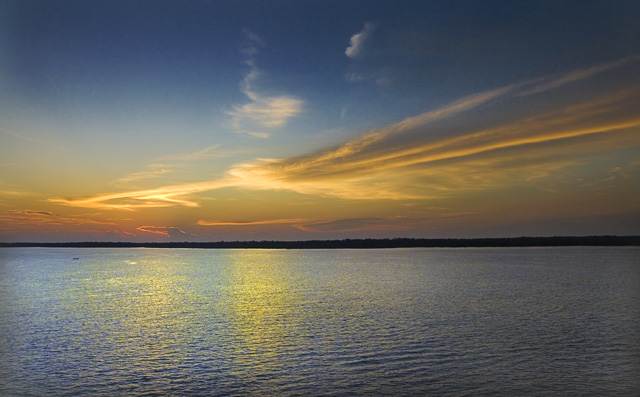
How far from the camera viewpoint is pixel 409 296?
180 ft

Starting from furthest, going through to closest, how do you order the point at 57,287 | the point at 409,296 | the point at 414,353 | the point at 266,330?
the point at 57,287, the point at 409,296, the point at 266,330, the point at 414,353

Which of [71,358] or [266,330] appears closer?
[71,358]

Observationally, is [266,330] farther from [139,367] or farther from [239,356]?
[139,367]

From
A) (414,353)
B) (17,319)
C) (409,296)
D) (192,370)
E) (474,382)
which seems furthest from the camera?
(409,296)

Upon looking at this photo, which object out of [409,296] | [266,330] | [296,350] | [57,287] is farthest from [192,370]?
[57,287]

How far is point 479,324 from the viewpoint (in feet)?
120

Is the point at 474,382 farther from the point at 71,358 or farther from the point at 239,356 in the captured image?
the point at 71,358

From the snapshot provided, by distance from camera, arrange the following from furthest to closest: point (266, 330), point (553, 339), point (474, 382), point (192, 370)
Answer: point (266, 330) < point (553, 339) < point (192, 370) < point (474, 382)

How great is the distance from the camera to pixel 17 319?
4106 centimetres

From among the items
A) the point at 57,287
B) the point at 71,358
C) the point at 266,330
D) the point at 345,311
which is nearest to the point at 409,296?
the point at 345,311

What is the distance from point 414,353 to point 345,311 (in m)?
16.1

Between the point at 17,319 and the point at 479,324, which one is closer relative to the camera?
the point at 479,324

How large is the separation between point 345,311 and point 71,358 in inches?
873

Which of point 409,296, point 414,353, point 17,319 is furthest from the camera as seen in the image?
point 409,296
